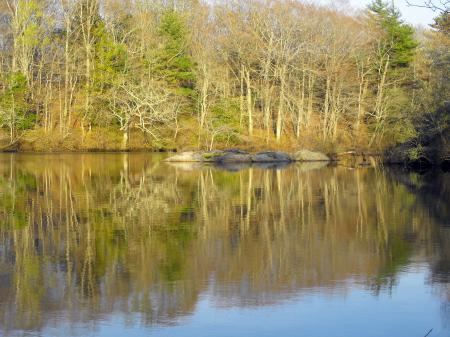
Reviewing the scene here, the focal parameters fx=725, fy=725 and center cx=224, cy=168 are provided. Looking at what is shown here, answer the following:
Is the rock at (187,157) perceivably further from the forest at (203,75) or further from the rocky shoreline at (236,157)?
the forest at (203,75)

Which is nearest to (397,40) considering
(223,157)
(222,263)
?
(223,157)

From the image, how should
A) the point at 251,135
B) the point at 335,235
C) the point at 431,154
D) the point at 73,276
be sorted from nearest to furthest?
1. the point at 73,276
2. the point at 335,235
3. the point at 431,154
4. the point at 251,135

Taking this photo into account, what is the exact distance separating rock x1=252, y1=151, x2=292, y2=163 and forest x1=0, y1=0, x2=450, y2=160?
6.25 m

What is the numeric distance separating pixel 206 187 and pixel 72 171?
9669mm

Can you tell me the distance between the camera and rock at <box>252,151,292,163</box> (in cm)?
4496

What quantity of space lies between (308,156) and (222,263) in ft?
117

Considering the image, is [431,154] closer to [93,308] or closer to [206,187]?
[206,187]

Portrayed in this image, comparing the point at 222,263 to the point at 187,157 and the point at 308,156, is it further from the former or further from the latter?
the point at 308,156

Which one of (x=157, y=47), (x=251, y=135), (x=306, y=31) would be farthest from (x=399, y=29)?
(x=157, y=47)

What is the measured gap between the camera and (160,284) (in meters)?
10.1

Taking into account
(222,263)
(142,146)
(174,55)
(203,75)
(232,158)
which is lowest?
(222,263)

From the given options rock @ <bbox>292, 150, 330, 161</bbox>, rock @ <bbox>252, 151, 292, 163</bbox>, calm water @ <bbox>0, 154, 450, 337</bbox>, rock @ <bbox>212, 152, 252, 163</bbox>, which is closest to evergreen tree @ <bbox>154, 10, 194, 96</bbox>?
rock @ <bbox>212, 152, 252, 163</bbox>

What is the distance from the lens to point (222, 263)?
38.1 ft

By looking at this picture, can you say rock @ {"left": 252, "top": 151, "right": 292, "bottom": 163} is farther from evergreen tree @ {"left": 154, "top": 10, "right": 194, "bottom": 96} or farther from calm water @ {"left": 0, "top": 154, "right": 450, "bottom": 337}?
calm water @ {"left": 0, "top": 154, "right": 450, "bottom": 337}
